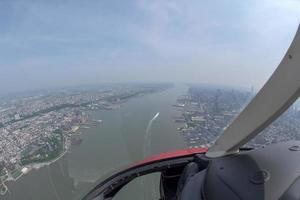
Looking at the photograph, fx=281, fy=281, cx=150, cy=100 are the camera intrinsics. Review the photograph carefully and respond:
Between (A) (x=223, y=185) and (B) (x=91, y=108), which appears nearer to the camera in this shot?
(A) (x=223, y=185)

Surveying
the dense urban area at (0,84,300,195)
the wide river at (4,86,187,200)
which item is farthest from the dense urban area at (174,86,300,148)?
the wide river at (4,86,187,200)

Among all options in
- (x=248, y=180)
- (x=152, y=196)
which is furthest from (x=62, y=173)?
(x=248, y=180)

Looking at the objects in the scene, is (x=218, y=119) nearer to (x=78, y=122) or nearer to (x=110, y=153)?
(x=110, y=153)

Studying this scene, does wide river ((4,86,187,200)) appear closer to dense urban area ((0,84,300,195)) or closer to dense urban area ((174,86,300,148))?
dense urban area ((0,84,300,195))

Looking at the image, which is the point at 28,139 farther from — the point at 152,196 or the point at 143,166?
the point at 143,166

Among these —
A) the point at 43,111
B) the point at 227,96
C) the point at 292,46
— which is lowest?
the point at 43,111

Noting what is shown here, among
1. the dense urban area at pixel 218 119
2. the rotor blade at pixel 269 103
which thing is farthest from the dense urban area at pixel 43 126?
the rotor blade at pixel 269 103
